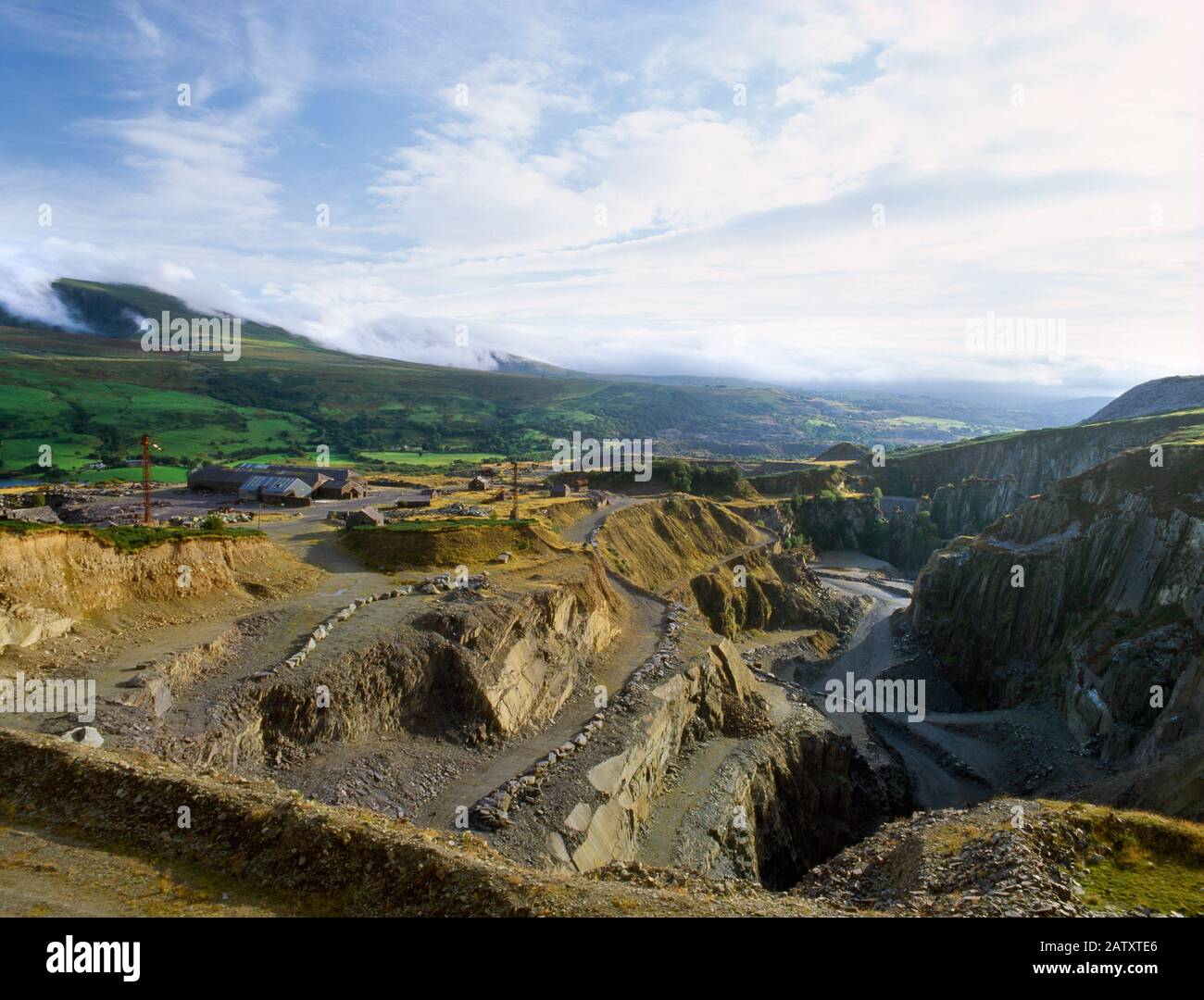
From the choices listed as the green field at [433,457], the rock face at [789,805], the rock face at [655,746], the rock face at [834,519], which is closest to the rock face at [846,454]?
the rock face at [834,519]

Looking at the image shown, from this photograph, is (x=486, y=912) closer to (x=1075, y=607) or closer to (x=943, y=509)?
(x=1075, y=607)

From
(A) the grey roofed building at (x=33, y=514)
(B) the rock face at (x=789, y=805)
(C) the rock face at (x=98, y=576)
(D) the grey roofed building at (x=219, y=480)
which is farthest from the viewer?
(D) the grey roofed building at (x=219, y=480)

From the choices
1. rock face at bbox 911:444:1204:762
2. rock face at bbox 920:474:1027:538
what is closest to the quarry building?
rock face at bbox 911:444:1204:762

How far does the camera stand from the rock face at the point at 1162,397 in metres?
132

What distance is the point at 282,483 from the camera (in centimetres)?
6825

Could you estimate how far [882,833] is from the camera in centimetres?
3142

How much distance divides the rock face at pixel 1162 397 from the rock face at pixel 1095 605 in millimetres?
85377

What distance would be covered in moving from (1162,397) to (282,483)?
166455mm

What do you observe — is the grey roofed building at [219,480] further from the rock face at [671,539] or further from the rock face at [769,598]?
the rock face at [769,598]

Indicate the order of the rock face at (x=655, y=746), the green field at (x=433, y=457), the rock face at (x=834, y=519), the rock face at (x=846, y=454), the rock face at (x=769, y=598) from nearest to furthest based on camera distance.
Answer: the rock face at (x=655, y=746)
the rock face at (x=769, y=598)
the rock face at (x=834, y=519)
the green field at (x=433, y=457)
the rock face at (x=846, y=454)

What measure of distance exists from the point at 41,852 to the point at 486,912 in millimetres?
10039

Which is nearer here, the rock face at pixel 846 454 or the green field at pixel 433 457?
the green field at pixel 433 457
